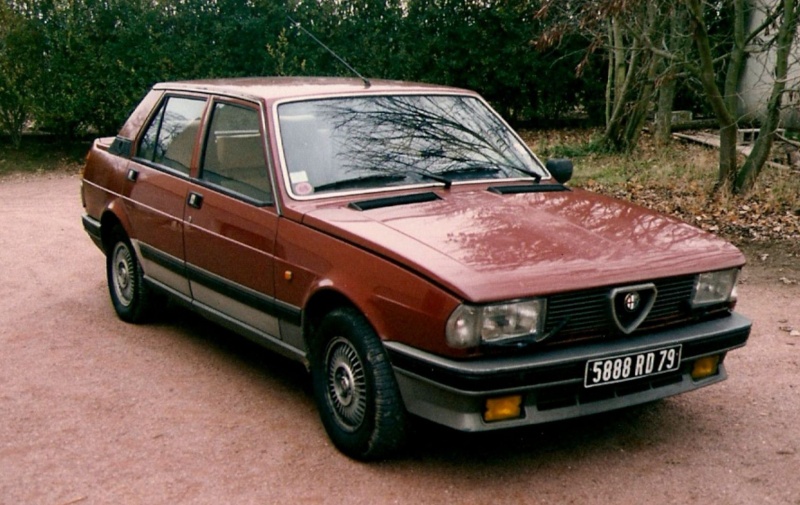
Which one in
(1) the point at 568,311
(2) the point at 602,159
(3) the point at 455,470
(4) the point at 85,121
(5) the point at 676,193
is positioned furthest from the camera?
(4) the point at 85,121

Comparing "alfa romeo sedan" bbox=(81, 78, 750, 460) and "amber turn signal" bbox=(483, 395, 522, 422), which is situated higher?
"alfa romeo sedan" bbox=(81, 78, 750, 460)

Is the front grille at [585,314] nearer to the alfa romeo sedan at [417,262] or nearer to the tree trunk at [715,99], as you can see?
the alfa romeo sedan at [417,262]

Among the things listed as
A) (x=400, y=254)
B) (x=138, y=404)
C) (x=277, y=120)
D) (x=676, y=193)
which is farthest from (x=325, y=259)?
(x=676, y=193)

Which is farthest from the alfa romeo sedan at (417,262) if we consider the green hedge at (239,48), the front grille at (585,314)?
the green hedge at (239,48)

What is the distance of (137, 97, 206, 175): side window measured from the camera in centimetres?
598

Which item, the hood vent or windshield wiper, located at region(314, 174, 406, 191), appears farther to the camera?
windshield wiper, located at region(314, 174, 406, 191)

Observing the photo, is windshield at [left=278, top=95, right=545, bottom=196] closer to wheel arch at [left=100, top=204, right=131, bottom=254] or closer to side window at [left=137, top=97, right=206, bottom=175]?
side window at [left=137, top=97, right=206, bottom=175]

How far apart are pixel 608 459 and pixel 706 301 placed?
86 cm

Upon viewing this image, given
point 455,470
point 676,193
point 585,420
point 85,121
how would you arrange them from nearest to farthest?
point 455,470 < point 585,420 < point 676,193 < point 85,121

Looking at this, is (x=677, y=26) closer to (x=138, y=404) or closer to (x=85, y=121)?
(x=85, y=121)

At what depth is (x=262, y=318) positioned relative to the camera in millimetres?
5113

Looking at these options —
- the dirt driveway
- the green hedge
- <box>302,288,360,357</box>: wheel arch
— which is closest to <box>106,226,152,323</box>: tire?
the dirt driveway

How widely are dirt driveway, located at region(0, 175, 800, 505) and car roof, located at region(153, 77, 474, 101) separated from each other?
64.7 inches

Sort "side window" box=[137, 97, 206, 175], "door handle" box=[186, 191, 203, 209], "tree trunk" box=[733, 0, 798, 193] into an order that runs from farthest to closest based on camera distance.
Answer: "tree trunk" box=[733, 0, 798, 193], "side window" box=[137, 97, 206, 175], "door handle" box=[186, 191, 203, 209]
